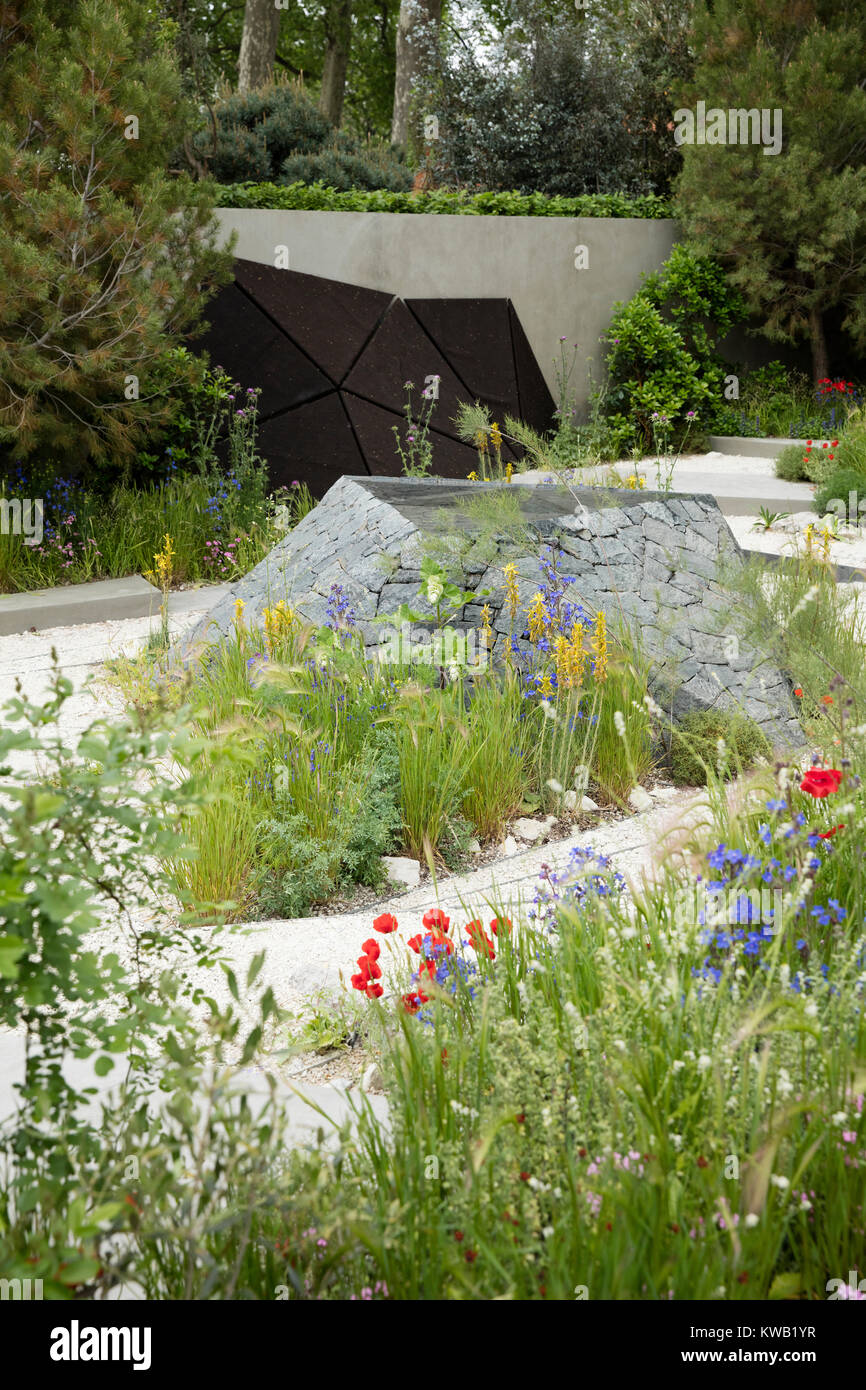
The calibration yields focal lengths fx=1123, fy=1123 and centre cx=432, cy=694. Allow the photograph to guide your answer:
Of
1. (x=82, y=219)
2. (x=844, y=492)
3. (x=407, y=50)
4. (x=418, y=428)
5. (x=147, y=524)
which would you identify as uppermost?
(x=407, y=50)

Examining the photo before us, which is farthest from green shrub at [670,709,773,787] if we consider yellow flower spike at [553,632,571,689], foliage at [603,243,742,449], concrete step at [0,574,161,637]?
foliage at [603,243,742,449]

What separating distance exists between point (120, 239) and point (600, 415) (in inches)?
227

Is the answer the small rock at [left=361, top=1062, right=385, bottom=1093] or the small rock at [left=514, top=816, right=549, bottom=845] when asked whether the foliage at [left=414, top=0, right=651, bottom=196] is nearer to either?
the small rock at [left=514, top=816, right=549, bottom=845]

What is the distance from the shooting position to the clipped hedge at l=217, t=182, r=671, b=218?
33.2 feet

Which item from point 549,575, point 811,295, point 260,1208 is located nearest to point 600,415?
point 811,295

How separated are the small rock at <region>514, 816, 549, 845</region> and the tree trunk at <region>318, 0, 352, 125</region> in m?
19.6

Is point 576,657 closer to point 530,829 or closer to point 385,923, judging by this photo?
point 530,829

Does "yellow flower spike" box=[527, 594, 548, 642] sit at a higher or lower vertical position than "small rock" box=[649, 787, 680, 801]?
higher

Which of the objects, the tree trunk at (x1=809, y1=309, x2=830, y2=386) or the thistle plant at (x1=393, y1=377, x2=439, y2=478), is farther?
the tree trunk at (x1=809, y1=309, x2=830, y2=386)

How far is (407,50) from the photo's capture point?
15.9m

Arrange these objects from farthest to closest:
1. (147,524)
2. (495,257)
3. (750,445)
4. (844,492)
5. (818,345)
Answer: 1. (818,345)
2. (750,445)
3. (495,257)
4. (844,492)
5. (147,524)

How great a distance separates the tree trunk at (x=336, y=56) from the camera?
2016cm

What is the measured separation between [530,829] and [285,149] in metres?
11.5

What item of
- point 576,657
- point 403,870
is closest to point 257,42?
point 576,657
